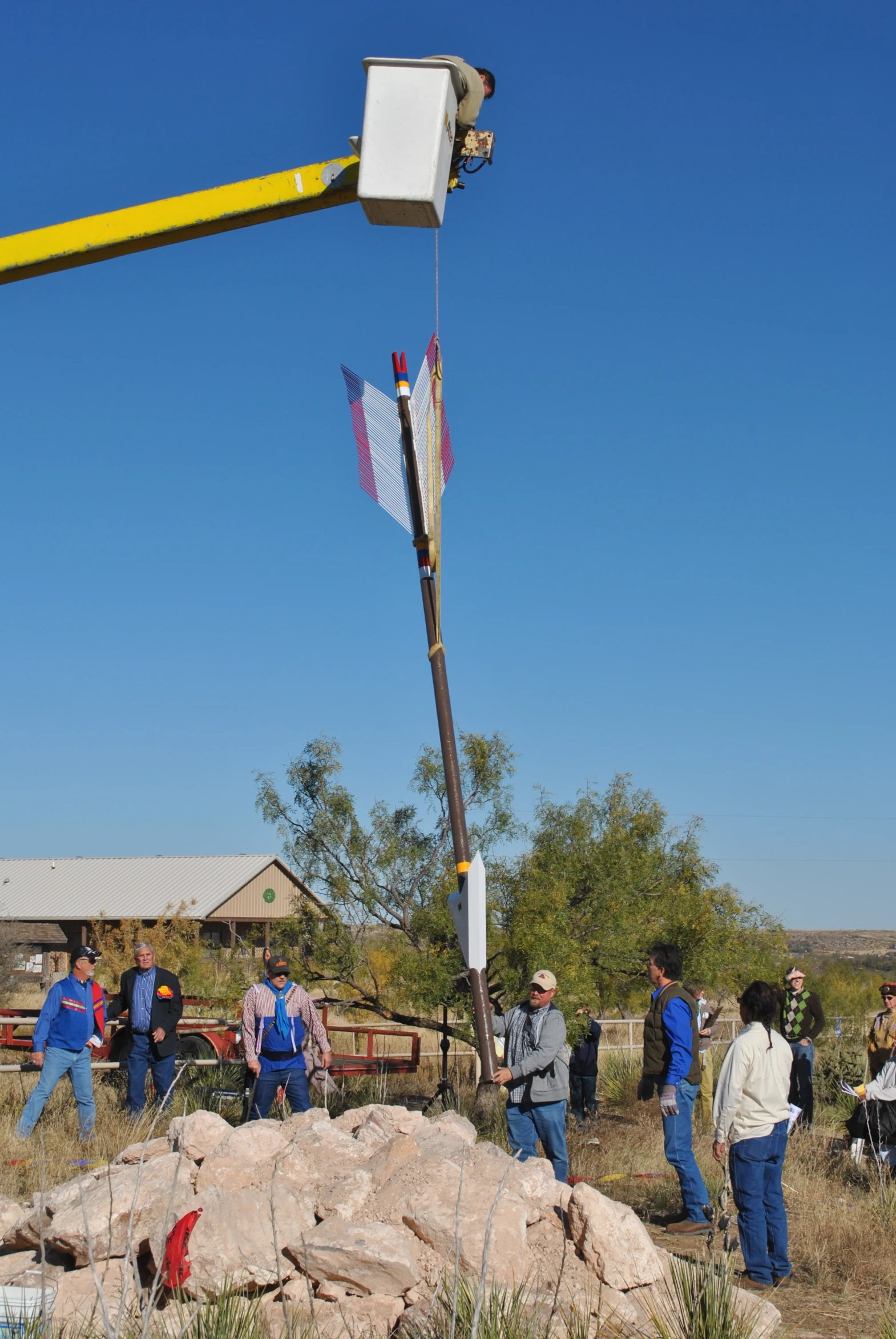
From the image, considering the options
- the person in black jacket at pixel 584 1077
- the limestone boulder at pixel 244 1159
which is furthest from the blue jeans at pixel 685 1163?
the person in black jacket at pixel 584 1077

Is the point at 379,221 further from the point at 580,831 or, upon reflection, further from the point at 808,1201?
the point at 580,831

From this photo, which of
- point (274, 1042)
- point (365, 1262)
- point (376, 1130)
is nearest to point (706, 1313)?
point (365, 1262)

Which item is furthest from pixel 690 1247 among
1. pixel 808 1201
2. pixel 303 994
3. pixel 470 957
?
pixel 303 994

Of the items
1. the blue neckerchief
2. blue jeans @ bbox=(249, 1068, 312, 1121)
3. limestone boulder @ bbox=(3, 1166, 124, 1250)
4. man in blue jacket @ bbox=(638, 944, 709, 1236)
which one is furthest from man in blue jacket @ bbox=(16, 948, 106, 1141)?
man in blue jacket @ bbox=(638, 944, 709, 1236)

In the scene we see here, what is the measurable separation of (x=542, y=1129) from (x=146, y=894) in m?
38.0

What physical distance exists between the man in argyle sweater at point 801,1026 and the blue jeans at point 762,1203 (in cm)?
516

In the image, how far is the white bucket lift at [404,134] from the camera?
434 centimetres

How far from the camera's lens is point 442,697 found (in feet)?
28.2

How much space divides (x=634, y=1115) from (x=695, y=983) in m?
1.79

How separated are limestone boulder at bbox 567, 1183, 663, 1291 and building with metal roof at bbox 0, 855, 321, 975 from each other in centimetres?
3365

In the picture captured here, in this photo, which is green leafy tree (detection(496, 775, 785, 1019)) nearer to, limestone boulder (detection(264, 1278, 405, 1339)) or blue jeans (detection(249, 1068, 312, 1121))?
blue jeans (detection(249, 1068, 312, 1121))

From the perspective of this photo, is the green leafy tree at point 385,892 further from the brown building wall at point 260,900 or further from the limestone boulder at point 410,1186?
the brown building wall at point 260,900

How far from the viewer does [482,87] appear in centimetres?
481

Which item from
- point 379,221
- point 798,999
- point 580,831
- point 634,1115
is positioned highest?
point 379,221
